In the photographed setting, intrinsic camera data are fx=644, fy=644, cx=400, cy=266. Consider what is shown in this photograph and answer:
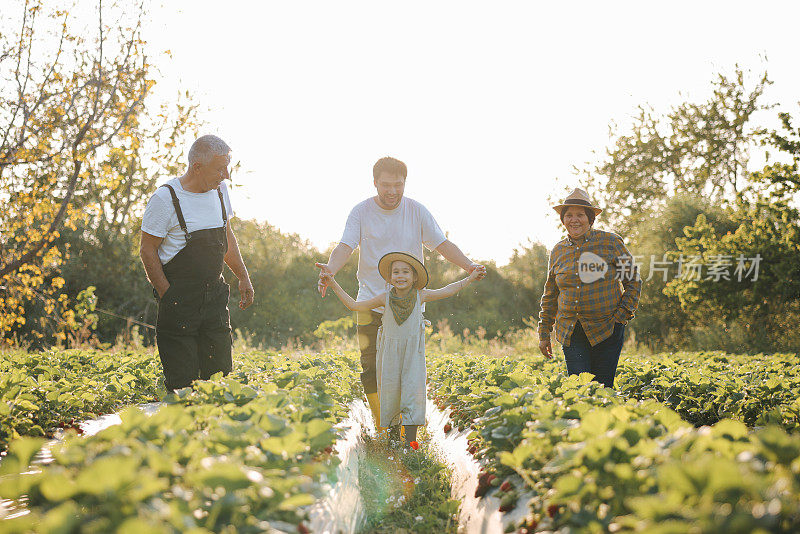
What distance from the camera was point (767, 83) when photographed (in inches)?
958

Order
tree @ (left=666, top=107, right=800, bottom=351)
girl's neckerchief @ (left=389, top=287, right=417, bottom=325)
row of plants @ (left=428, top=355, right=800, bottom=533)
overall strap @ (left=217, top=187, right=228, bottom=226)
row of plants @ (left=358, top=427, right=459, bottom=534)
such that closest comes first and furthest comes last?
row of plants @ (left=428, top=355, right=800, bottom=533)
row of plants @ (left=358, top=427, right=459, bottom=534)
overall strap @ (left=217, top=187, right=228, bottom=226)
girl's neckerchief @ (left=389, top=287, right=417, bottom=325)
tree @ (left=666, top=107, right=800, bottom=351)

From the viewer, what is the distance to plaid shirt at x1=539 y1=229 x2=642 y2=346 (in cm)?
496

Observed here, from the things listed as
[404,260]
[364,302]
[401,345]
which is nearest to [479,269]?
[404,260]

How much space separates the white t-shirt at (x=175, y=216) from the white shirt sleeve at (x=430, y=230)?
64.8 inches

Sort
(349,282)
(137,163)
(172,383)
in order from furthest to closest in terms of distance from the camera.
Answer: (349,282), (137,163), (172,383)

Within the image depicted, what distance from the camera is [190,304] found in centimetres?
446

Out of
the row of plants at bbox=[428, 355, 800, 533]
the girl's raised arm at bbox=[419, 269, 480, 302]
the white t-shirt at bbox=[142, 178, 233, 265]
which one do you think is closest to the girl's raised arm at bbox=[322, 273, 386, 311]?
the girl's raised arm at bbox=[419, 269, 480, 302]

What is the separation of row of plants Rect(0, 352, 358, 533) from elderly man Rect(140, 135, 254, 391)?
1.61m

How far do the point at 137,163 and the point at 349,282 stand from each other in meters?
8.58

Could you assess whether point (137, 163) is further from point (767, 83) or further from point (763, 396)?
point (767, 83)

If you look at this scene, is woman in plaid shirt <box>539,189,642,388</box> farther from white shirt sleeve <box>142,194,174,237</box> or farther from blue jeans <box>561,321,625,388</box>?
white shirt sleeve <box>142,194,174,237</box>

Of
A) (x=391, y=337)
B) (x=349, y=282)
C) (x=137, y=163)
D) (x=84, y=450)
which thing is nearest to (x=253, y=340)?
(x=349, y=282)

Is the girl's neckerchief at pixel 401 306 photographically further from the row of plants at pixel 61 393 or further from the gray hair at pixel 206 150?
the row of plants at pixel 61 393

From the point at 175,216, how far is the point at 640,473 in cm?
343
